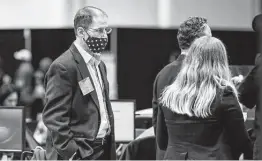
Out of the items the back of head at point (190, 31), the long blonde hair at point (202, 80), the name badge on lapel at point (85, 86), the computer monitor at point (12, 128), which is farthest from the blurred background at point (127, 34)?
the long blonde hair at point (202, 80)

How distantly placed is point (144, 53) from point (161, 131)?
4.30 meters

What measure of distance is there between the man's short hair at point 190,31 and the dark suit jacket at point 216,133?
0.57 metres

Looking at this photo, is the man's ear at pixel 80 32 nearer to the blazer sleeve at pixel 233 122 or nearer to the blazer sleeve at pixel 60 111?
the blazer sleeve at pixel 60 111

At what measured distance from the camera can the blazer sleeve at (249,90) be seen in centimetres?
230

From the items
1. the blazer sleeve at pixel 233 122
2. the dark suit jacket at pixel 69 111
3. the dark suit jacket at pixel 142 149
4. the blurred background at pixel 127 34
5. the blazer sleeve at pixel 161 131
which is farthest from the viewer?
the blurred background at pixel 127 34

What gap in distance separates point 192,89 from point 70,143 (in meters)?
0.53

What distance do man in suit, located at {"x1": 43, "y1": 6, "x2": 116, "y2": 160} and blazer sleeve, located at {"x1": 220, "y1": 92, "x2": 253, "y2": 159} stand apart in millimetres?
512

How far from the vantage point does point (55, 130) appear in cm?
211

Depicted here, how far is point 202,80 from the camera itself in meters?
2.05

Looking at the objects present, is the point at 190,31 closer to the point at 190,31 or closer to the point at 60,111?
the point at 190,31

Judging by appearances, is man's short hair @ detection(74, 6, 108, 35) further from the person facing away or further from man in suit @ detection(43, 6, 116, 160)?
the person facing away

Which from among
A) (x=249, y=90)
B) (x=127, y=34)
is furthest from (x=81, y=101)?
(x=127, y=34)

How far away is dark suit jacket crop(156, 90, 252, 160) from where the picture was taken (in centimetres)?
202

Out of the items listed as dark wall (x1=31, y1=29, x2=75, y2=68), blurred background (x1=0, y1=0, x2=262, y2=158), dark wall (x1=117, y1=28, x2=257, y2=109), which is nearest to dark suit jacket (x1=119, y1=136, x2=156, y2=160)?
blurred background (x1=0, y1=0, x2=262, y2=158)
